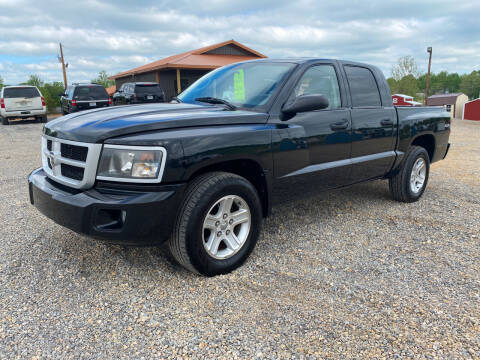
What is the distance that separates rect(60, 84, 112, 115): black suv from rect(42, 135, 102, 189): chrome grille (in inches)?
550

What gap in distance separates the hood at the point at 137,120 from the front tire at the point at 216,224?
17.3 inches

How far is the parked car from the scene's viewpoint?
1655 centimetres

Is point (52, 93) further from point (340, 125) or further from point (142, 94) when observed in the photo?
point (340, 125)

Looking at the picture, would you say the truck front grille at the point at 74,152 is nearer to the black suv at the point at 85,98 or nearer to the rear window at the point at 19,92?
the black suv at the point at 85,98

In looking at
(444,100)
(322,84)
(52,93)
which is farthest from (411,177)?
(444,100)

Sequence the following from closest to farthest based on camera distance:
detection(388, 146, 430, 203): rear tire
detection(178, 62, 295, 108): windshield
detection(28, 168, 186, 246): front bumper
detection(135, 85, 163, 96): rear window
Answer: detection(28, 168, 186, 246): front bumper
detection(178, 62, 295, 108): windshield
detection(388, 146, 430, 203): rear tire
detection(135, 85, 163, 96): rear window

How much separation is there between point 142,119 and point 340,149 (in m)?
2.02

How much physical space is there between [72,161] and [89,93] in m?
15.0

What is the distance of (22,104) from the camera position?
16.7m

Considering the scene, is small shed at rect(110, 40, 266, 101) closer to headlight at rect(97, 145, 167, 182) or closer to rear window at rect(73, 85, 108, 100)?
rear window at rect(73, 85, 108, 100)

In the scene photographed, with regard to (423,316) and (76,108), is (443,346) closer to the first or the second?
(423,316)

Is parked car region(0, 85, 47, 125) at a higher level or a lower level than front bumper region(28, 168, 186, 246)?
higher

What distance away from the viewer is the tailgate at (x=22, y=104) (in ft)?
54.3

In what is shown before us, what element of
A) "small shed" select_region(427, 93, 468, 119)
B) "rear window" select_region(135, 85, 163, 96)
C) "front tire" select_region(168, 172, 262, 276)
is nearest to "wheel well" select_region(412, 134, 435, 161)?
"front tire" select_region(168, 172, 262, 276)
